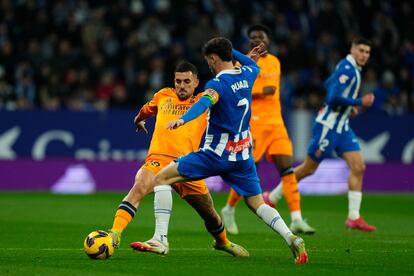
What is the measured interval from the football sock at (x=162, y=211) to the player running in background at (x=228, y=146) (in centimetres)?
46

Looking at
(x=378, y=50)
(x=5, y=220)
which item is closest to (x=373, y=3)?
(x=378, y=50)

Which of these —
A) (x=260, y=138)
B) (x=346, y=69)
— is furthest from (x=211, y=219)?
(x=346, y=69)

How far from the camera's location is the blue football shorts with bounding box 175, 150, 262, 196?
9.44m

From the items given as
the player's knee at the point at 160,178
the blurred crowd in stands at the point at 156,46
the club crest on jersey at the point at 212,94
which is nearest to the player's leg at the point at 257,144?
the player's knee at the point at 160,178

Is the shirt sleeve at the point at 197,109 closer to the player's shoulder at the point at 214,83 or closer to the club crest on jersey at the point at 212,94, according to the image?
the club crest on jersey at the point at 212,94

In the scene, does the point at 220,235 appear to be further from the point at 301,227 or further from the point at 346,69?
the point at 346,69

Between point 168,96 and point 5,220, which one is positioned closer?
point 168,96

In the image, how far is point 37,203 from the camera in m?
18.0

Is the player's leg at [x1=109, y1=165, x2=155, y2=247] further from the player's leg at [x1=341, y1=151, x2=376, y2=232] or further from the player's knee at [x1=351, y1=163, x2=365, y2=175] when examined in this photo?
the player's knee at [x1=351, y1=163, x2=365, y2=175]

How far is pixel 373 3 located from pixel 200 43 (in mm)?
6036

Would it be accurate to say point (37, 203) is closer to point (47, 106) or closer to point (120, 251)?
point (47, 106)

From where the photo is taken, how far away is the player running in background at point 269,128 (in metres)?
13.5

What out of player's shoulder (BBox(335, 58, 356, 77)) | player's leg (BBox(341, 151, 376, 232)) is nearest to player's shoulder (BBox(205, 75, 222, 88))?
player's shoulder (BBox(335, 58, 356, 77))

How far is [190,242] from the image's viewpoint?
1170cm
